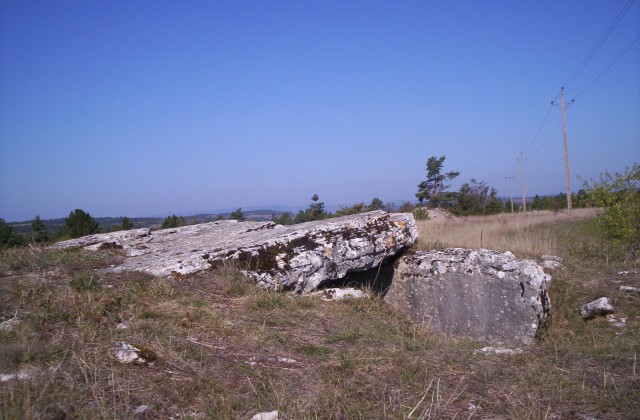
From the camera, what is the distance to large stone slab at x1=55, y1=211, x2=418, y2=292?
529cm

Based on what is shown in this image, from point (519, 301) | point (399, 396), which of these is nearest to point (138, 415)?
point (399, 396)

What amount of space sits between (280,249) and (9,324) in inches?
117

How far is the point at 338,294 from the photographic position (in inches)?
229

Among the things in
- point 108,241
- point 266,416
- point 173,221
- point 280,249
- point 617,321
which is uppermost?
point 173,221

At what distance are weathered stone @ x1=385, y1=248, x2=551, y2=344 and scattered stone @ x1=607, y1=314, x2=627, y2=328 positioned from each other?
0.72 m

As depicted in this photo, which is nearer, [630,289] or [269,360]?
[269,360]

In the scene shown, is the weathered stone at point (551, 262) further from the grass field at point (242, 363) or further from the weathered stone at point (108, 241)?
the weathered stone at point (108, 241)

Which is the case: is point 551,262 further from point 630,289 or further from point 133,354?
point 133,354

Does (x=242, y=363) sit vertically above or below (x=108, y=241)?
below

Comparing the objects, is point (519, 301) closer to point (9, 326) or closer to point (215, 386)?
point (215, 386)

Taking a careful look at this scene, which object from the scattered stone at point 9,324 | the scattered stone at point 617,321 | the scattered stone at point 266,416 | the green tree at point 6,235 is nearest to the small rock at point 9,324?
the scattered stone at point 9,324

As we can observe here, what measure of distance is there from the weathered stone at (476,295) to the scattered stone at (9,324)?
4242mm

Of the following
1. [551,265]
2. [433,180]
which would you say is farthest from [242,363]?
[433,180]

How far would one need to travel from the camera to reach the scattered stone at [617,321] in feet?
18.4
